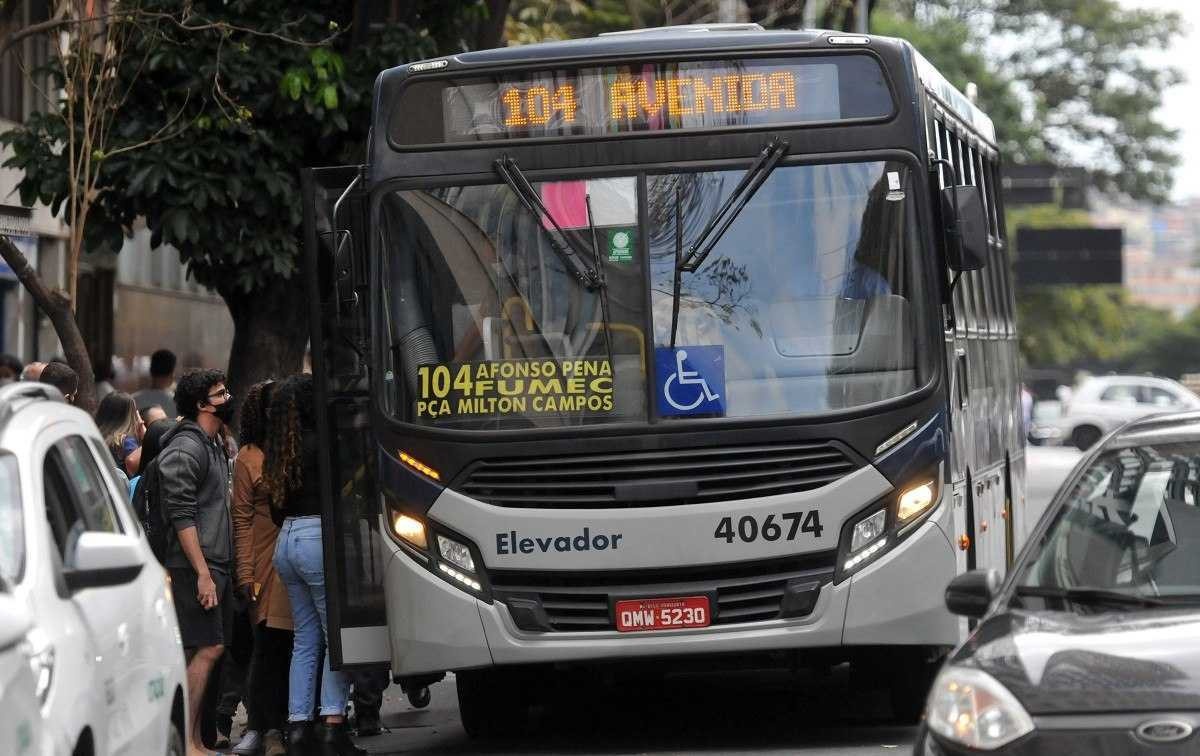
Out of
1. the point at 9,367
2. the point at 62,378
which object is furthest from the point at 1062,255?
the point at 62,378

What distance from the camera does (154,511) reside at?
1029 centimetres

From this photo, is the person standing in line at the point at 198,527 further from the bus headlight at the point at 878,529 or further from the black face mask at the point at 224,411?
the bus headlight at the point at 878,529

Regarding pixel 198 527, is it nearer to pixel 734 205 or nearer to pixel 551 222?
pixel 551 222

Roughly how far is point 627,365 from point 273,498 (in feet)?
5.82

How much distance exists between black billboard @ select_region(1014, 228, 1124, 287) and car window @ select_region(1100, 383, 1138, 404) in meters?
5.60

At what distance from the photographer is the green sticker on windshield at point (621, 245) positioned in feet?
31.8

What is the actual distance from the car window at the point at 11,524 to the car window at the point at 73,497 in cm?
18

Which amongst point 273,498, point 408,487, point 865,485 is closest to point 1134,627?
point 865,485

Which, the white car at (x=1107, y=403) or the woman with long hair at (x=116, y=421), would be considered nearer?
the woman with long hair at (x=116, y=421)

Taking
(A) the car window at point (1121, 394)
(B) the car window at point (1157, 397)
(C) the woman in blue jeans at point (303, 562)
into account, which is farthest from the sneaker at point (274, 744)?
(A) the car window at point (1121, 394)

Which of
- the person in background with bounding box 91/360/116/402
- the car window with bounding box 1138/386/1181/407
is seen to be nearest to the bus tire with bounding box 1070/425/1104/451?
the car window with bounding box 1138/386/1181/407

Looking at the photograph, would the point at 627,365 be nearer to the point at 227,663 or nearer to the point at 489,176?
the point at 489,176

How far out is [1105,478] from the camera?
23.1 ft

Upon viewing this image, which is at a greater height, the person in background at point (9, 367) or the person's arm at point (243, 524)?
the person in background at point (9, 367)
